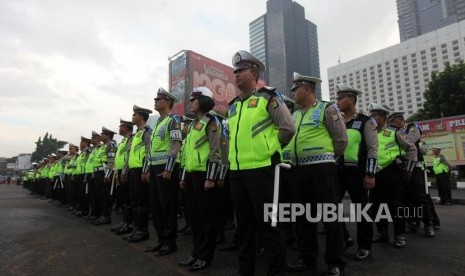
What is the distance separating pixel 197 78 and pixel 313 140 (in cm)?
2458

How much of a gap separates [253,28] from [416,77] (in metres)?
48.6

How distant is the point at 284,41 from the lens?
80.2 meters

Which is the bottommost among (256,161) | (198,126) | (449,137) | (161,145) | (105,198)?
(105,198)

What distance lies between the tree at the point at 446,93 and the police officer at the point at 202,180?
26.5m

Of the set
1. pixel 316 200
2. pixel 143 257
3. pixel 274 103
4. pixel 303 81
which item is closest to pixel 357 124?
pixel 303 81

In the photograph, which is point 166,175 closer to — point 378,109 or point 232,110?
point 232,110

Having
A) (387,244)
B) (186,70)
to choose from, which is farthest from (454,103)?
(387,244)

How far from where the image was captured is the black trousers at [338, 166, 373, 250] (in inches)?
166

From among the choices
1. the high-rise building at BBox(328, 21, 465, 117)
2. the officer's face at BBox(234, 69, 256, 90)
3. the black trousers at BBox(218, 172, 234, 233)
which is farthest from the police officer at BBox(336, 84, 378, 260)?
the high-rise building at BBox(328, 21, 465, 117)

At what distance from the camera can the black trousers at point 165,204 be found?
4746mm

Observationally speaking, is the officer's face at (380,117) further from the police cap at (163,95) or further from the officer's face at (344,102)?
the police cap at (163,95)

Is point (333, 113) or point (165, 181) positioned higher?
point (333, 113)

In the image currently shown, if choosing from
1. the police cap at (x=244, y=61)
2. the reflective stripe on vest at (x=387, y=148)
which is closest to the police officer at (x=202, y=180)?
the police cap at (x=244, y=61)

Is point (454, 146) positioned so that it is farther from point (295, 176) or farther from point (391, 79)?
point (391, 79)
